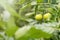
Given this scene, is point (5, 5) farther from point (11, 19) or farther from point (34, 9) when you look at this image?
point (34, 9)

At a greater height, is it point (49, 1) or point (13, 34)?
point (49, 1)

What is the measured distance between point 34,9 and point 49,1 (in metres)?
0.11

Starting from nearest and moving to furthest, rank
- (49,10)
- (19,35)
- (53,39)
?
(19,35) → (53,39) → (49,10)

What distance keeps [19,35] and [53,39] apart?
0.56ft

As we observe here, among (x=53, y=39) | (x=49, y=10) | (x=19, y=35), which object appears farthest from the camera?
(x=49, y=10)

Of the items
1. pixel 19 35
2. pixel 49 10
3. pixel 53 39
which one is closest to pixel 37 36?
pixel 19 35

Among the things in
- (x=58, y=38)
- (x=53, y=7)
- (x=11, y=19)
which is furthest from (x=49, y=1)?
(x=11, y=19)

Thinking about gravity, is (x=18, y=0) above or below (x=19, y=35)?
above

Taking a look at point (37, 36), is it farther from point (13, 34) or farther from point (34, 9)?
point (34, 9)

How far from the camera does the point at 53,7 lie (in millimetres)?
654

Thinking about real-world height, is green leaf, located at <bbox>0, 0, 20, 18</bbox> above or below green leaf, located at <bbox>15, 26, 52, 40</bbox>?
above

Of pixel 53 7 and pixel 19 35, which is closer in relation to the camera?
pixel 19 35

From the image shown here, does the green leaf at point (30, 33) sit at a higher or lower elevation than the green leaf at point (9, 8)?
lower

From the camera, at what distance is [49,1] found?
0.71 meters
